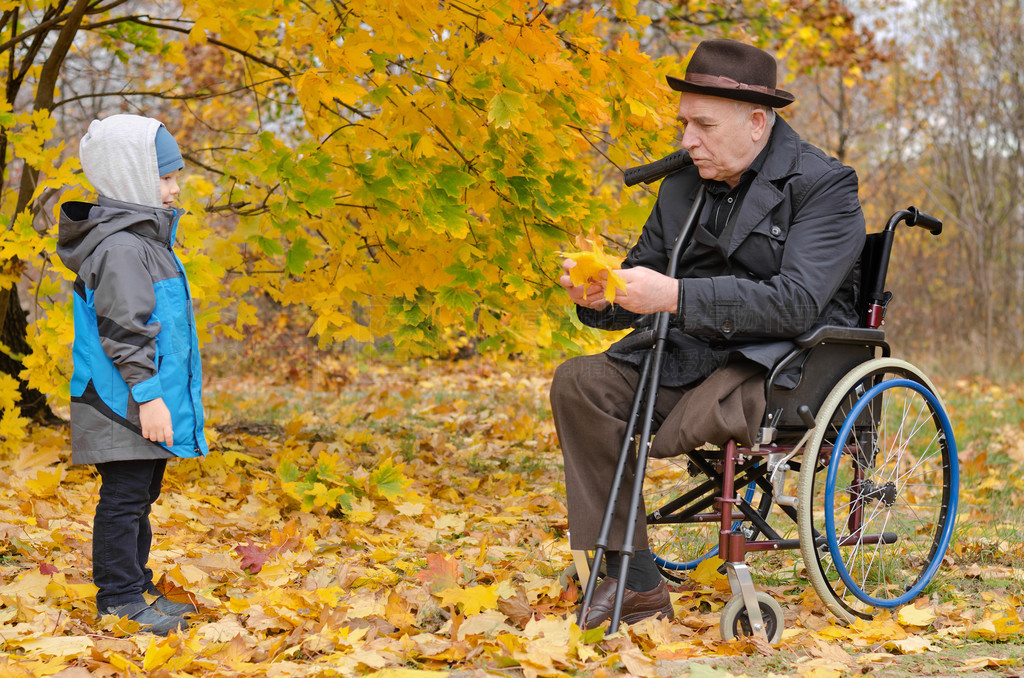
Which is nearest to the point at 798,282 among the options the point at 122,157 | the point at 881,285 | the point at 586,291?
the point at 881,285

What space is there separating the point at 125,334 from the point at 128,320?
4 centimetres

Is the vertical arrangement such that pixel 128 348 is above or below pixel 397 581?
above

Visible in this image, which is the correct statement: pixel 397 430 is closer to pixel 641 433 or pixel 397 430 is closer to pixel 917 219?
pixel 641 433

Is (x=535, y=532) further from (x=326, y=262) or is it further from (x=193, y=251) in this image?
(x=193, y=251)

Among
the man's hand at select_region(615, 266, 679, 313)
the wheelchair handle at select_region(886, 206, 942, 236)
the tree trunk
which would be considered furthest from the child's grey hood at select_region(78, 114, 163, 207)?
the tree trunk

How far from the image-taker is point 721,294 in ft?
7.20

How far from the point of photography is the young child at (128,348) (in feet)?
7.30

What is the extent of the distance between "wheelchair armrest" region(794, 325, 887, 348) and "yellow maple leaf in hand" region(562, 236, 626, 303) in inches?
19.0

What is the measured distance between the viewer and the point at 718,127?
238 centimetres

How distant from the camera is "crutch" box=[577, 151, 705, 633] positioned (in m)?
2.12

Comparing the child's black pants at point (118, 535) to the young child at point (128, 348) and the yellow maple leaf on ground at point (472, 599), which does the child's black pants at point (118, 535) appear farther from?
the yellow maple leaf on ground at point (472, 599)

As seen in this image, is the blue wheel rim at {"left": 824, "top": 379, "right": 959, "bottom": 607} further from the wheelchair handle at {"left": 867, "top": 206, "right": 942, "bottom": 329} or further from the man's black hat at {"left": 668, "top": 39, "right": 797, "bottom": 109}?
the man's black hat at {"left": 668, "top": 39, "right": 797, "bottom": 109}

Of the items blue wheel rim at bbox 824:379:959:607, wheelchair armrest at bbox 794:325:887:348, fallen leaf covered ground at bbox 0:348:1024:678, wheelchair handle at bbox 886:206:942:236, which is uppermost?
wheelchair handle at bbox 886:206:942:236

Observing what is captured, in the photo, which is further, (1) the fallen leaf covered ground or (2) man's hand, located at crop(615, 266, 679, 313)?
(2) man's hand, located at crop(615, 266, 679, 313)
